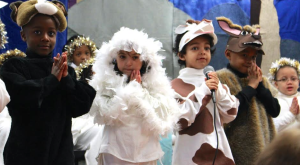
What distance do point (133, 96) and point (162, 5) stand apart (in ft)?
7.83

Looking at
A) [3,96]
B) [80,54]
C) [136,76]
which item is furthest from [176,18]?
[3,96]

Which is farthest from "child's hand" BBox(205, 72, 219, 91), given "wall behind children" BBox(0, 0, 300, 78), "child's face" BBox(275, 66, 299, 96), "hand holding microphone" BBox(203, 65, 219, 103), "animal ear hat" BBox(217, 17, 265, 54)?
"wall behind children" BBox(0, 0, 300, 78)

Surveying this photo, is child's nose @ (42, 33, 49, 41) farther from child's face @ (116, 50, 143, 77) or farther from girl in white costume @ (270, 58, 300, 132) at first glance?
girl in white costume @ (270, 58, 300, 132)

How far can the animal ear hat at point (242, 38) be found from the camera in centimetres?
271

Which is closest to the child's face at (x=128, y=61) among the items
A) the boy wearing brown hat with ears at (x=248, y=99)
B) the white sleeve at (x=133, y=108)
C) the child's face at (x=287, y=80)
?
the white sleeve at (x=133, y=108)

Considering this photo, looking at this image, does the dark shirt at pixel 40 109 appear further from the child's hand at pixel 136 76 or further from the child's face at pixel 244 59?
the child's face at pixel 244 59

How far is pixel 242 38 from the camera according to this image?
2768 mm

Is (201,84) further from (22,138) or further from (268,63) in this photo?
(268,63)

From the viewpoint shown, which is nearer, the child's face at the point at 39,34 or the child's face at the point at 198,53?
the child's face at the point at 39,34

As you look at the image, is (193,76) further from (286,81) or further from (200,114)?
(286,81)

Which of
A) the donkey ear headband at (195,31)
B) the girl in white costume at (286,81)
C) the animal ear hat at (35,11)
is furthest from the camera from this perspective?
the girl in white costume at (286,81)

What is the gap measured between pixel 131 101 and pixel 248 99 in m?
0.87

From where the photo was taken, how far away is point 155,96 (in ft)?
7.55

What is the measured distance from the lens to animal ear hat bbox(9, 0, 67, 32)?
6.68 ft
